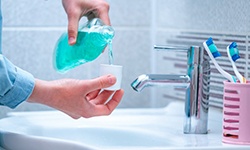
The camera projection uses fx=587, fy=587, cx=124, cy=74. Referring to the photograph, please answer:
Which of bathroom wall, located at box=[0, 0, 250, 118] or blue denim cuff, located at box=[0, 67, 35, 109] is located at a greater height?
bathroom wall, located at box=[0, 0, 250, 118]

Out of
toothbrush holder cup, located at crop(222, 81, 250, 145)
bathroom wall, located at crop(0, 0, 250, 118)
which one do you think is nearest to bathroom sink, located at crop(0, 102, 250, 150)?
toothbrush holder cup, located at crop(222, 81, 250, 145)

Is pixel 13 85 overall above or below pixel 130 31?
below

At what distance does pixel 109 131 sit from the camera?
4.15 feet

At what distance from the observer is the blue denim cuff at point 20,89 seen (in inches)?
39.8

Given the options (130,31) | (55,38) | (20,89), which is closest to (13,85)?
(20,89)

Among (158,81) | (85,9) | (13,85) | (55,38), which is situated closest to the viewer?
(13,85)

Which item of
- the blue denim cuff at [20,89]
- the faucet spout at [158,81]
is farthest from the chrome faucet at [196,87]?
the blue denim cuff at [20,89]

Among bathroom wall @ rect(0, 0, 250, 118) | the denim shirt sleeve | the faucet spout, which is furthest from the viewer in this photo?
bathroom wall @ rect(0, 0, 250, 118)

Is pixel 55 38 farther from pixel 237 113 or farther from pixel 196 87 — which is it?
pixel 237 113

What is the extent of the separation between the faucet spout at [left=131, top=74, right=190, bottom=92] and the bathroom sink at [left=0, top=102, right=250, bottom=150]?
0.10 m

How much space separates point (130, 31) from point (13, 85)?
0.63m

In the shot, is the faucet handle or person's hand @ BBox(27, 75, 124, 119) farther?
the faucet handle

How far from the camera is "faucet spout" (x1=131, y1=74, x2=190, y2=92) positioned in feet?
3.65

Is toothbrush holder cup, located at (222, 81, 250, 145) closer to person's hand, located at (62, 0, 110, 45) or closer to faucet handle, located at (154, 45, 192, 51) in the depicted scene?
faucet handle, located at (154, 45, 192, 51)
